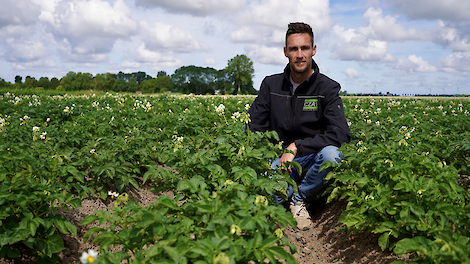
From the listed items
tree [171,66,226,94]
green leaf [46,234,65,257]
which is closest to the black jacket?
green leaf [46,234,65,257]

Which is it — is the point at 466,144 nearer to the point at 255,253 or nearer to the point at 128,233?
the point at 255,253

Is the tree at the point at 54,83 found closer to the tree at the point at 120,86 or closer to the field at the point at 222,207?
the tree at the point at 120,86

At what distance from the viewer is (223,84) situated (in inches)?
3915

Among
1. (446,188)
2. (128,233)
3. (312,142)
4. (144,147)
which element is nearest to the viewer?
(128,233)

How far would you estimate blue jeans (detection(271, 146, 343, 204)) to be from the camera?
3.54 metres

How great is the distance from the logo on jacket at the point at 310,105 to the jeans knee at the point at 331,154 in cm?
58

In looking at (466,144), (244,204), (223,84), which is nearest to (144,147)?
(244,204)

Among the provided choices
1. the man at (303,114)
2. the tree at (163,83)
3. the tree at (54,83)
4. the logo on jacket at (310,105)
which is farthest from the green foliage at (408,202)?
the tree at (54,83)

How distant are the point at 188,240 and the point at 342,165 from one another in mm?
2262

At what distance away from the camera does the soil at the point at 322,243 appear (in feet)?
9.11

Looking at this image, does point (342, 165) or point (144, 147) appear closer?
point (342, 165)

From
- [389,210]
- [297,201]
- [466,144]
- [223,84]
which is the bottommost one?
[297,201]

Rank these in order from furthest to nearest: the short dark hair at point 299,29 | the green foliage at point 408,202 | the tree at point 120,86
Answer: the tree at point 120,86, the short dark hair at point 299,29, the green foliage at point 408,202

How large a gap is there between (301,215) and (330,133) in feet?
3.49
